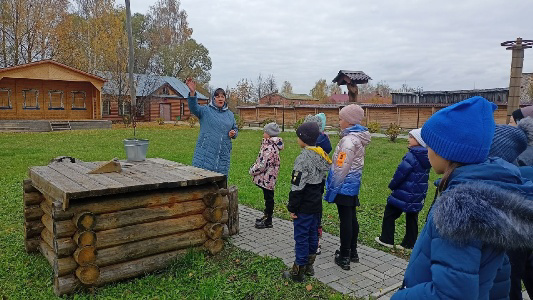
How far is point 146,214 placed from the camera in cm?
429

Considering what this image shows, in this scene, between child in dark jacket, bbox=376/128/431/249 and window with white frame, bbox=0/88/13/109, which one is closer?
child in dark jacket, bbox=376/128/431/249

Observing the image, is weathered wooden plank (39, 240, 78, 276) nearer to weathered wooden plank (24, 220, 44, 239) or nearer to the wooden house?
weathered wooden plank (24, 220, 44, 239)

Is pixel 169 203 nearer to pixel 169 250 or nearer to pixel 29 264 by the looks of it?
pixel 169 250

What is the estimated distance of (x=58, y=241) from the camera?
374cm

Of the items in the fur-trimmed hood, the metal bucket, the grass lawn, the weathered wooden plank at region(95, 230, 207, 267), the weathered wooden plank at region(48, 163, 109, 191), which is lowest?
the grass lawn

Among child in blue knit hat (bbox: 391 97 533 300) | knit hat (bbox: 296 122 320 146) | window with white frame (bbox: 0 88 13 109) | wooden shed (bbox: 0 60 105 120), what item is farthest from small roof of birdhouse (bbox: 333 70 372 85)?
window with white frame (bbox: 0 88 13 109)

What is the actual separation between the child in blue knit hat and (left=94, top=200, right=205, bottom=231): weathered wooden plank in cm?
300

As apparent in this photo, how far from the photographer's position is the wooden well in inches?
150

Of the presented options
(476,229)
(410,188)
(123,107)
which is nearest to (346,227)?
(410,188)

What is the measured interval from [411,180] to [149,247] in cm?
319

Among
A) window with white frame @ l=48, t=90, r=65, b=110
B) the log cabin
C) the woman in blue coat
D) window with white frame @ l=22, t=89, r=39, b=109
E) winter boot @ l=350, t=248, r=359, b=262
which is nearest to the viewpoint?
winter boot @ l=350, t=248, r=359, b=262

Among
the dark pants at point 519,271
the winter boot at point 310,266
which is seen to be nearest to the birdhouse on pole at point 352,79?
the winter boot at point 310,266

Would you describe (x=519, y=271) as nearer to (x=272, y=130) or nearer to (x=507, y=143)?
(x=507, y=143)

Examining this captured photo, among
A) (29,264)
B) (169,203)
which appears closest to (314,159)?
(169,203)
